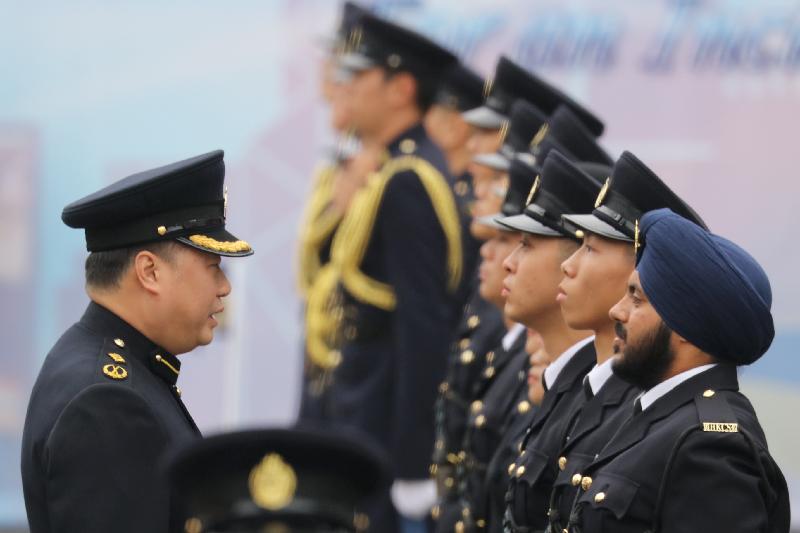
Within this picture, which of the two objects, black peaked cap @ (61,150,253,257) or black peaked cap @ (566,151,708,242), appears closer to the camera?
black peaked cap @ (61,150,253,257)

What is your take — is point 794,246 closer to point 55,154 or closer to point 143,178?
point 55,154

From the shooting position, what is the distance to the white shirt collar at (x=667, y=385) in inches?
152

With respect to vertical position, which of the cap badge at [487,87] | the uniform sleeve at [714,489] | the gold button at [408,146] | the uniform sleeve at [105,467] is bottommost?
the uniform sleeve at [105,467]

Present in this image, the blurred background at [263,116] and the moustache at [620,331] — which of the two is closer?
the moustache at [620,331]

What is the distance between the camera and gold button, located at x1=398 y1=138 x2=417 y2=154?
7.24m

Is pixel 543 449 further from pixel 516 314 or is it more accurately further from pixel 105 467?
pixel 105 467

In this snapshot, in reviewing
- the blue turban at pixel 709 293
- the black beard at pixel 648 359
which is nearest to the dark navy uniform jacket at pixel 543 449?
the black beard at pixel 648 359

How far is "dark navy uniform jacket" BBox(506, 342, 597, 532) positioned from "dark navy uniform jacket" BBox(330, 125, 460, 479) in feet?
7.40

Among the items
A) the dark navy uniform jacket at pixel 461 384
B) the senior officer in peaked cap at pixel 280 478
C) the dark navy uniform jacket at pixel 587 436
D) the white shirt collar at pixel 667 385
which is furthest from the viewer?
the dark navy uniform jacket at pixel 461 384

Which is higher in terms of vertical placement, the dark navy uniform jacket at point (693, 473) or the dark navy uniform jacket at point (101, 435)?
the dark navy uniform jacket at point (693, 473)

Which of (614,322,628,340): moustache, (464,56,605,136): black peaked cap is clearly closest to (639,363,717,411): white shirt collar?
(614,322,628,340): moustache

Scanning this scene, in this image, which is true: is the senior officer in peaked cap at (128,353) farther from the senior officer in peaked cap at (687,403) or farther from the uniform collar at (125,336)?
the senior officer in peaked cap at (687,403)

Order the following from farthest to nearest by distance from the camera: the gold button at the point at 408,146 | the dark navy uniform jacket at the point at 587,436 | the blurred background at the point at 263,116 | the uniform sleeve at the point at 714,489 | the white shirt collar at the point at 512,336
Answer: the blurred background at the point at 263,116, the gold button at the point at 408,146, the white shirt collar at the point at 512,336, the dark navy uniform jacket at the point at 587,436, the uniform sleeve at the point at 714,489

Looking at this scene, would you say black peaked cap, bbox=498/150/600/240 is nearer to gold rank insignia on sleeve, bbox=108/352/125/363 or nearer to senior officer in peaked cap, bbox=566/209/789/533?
senior officer in peaked cap, bbox=566/209/789/533
